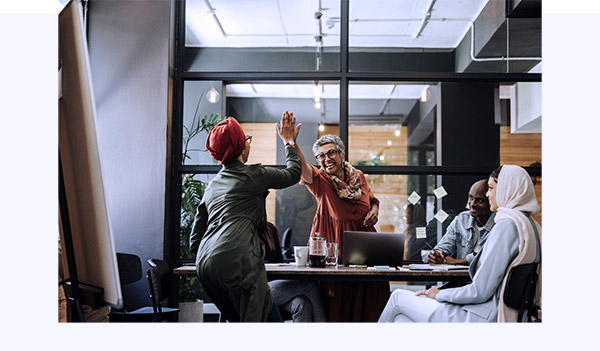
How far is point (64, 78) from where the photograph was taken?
1.21 meters

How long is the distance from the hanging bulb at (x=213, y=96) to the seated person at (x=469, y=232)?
7.49 ft

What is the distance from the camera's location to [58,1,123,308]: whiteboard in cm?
116

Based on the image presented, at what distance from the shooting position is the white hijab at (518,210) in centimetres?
247

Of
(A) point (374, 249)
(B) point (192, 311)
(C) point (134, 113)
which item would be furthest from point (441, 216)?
(C) point (134, 113)

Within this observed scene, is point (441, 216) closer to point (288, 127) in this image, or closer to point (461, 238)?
point (461, 238)

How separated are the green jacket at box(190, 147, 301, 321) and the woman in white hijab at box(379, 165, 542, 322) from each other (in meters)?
0.89

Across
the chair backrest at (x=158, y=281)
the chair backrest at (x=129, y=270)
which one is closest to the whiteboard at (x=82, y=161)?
the chair backrest at (x=158, y=281)

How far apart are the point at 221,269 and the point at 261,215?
1.21ft

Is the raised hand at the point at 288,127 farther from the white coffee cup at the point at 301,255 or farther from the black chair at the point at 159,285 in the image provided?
the black chair at the point at 159,285

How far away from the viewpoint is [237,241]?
106 inches

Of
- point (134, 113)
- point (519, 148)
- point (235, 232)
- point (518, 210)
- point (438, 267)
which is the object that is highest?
point (134, 113)

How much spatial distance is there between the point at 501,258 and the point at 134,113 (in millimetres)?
3225

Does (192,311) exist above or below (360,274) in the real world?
below
